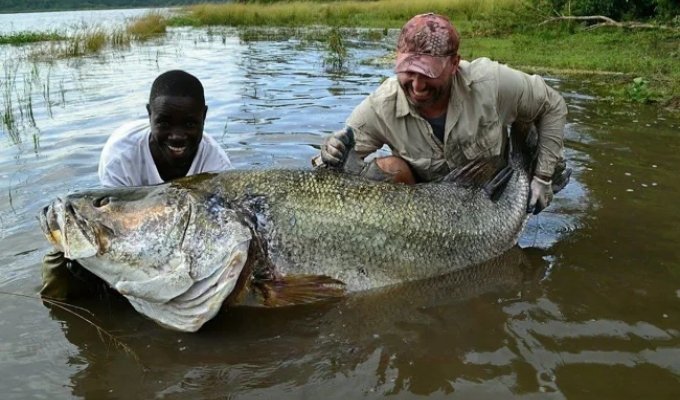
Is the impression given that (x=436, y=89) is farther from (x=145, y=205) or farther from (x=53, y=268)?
(x=53, y=268)

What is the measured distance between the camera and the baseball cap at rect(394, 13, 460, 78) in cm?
371

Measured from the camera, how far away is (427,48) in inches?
146

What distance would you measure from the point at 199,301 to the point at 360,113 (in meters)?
1.91

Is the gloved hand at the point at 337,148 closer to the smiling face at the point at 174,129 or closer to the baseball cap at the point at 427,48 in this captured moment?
the baseball cap at the point at 427,48

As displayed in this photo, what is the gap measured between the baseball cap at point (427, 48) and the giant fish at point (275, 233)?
0.68m

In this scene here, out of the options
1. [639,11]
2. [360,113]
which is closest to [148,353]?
[360,113]

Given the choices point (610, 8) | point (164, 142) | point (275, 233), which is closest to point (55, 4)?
point (610, 8)

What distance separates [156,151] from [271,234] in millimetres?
1005

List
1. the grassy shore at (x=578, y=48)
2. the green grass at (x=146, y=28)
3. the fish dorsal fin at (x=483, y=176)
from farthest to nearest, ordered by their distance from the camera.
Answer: the green grass at (x=146, y=28)
the grassy shore at (x=578, y=48)
the fish dorsal fin at (x=483, y=176)

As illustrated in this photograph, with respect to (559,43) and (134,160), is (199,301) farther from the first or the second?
(559,43)

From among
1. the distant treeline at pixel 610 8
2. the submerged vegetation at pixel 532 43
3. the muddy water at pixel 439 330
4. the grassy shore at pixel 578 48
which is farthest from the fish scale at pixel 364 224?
the distant treeline at pixel 610 8

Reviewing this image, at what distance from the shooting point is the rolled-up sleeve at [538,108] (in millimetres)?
4145

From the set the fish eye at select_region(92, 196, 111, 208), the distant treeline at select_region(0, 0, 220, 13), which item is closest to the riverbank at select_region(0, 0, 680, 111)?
the fish eye at select_region(92, 196, 111, 208)

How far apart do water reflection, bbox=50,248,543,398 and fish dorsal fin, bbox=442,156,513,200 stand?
0.60 metres
